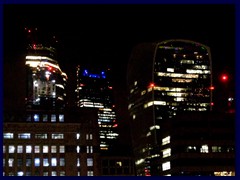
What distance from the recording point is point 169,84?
189875 millimetres

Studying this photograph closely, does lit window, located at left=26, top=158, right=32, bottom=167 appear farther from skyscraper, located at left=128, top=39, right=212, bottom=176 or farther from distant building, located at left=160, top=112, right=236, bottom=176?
skyscraper, located at left=128, top=39, right=212, bottom=176

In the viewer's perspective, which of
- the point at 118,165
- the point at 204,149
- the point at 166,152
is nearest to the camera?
the point at 204,149

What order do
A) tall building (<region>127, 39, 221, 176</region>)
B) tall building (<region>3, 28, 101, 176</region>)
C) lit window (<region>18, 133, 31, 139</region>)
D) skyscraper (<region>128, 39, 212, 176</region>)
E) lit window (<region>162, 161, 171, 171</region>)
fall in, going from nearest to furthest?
tall building (<region>3, 28, 101, 176</region>)
lit window (<region>18, 133, 31, 139</region>)
lit window (<region>162, 161, 171, 171</region>)
tall building (<region>127, 39, 221, 176</region>)
skyscraper (<region>128, 39, 212, 176</region>)

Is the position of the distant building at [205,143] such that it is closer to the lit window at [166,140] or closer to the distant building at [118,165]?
the lit window at [166,140]

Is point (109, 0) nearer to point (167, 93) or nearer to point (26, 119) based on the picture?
point (26, 119)

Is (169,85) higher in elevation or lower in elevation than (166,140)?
higher

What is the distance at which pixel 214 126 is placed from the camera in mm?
119000

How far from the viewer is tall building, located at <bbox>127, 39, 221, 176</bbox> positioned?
18638cm

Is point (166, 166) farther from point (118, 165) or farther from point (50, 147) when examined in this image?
point (50, 147)

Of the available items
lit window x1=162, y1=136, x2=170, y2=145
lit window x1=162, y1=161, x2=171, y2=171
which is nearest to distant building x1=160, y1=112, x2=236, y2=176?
lit window x1=162, y1=136, x2=170, y2=145

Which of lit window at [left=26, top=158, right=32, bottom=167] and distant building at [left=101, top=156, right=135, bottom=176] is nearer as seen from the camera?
lit window at [left=26, top=158, right=32, bottom=167]

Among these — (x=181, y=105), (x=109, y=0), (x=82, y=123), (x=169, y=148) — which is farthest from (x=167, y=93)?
(x=109, y=0)

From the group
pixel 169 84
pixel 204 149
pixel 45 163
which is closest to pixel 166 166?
pixel 204 149

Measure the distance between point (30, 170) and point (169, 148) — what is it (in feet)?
122
